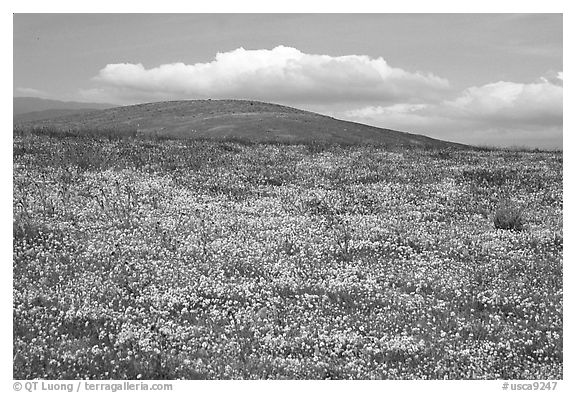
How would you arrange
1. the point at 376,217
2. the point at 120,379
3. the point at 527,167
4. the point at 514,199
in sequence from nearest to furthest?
the point at 120,379 < the point at 376,217 < the point at 514,199 < the point at 527,167

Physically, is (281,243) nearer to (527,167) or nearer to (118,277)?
(118,277)

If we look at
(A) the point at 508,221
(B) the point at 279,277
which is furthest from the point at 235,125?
(B) the point at 279,277

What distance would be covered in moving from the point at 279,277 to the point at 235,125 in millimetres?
55955

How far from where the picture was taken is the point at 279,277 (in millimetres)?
12266

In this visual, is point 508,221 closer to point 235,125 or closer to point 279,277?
point 279,277

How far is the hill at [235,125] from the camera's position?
61047mm

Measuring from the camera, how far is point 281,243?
1445cm

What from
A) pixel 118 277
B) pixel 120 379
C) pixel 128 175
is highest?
pixel 128 175

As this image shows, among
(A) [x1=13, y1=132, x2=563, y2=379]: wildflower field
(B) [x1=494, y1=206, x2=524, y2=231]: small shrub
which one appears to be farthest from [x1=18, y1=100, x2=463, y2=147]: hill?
(B) [x1=494, y1=206, x2=524, y2=231]: small shrub

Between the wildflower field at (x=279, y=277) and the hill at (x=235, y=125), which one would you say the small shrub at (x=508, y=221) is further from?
the hill at (x=235, y=125)

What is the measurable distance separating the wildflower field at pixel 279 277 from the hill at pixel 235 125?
31.9 meters

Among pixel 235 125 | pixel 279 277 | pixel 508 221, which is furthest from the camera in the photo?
pixel 235 125
